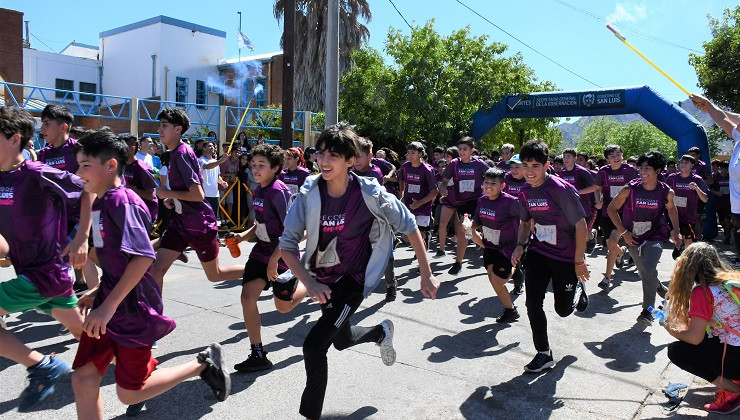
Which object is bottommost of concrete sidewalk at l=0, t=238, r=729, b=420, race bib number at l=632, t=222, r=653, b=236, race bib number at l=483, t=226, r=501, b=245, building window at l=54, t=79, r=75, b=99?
concrete sidewalk at l=0, t=238, r=729, b=420

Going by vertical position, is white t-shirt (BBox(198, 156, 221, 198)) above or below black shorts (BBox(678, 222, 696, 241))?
above

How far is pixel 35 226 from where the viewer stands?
405cm

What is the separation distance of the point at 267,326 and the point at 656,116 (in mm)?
14848

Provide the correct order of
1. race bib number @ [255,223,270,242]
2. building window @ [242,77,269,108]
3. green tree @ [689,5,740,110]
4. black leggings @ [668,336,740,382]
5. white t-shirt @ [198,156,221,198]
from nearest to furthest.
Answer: black leggings @ [668,336,740,382] → race bib number @ [255,223,270,242] → white t-shirt @ [198,156,221,198] → green tree @ [689,5,740,110] → building window @ [242,77,269,108]

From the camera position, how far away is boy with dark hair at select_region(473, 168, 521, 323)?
6.42 meters

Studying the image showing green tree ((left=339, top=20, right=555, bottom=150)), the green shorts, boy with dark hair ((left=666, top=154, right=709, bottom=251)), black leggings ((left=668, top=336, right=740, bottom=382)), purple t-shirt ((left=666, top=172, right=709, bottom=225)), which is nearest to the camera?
the green shorts

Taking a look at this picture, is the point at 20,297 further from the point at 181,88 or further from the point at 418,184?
the point at 181,88

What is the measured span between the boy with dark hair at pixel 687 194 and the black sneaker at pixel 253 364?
310 inches

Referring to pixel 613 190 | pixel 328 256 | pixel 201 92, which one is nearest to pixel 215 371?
pixel 328 256

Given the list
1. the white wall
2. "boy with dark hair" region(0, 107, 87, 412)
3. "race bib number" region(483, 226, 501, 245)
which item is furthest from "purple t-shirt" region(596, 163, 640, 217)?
the white wall

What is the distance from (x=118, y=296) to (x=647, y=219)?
5.67 metres

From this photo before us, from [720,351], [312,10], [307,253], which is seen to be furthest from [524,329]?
[312,10]

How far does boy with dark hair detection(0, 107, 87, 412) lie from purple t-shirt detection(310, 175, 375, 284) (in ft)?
4.88

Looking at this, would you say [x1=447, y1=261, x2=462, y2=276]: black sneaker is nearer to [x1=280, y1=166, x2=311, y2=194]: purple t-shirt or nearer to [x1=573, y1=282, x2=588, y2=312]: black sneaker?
[x1=280, y1=166, x2=311, y2=194]: purple t-shirt
